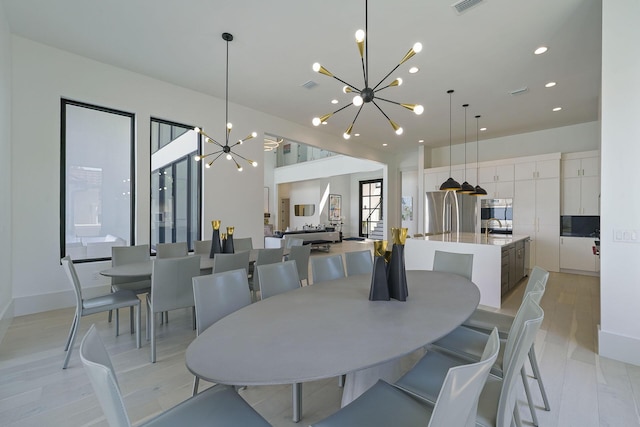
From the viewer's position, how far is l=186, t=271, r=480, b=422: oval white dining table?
41.4 inches

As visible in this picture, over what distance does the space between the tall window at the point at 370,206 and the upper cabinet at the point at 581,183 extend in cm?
777

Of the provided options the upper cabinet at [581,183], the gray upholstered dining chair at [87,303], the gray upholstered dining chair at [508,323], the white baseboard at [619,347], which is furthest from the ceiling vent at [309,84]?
the upper cabinet at [581,183]

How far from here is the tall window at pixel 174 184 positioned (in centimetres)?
487

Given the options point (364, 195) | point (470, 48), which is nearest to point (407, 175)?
point (364, 195)

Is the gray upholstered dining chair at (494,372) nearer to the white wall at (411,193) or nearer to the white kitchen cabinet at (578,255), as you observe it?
the white kitchen cabinet at (578,255)

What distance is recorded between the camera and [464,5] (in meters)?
2.91

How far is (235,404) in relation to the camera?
124cm

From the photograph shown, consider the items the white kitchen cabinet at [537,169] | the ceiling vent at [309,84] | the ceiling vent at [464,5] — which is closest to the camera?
the ceiling vent at [464,5]

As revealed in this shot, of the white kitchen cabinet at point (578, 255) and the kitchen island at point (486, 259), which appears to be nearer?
the kitchen island at point (486, 259)

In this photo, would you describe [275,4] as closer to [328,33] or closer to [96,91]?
[328,33]

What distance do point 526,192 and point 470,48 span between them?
4354mm

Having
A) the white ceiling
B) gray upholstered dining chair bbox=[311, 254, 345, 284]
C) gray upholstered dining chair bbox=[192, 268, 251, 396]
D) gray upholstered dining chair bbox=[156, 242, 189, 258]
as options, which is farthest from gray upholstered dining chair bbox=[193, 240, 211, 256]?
the white ceiling

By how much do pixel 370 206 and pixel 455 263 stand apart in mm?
11127

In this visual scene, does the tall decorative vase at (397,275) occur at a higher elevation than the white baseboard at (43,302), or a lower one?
higher
